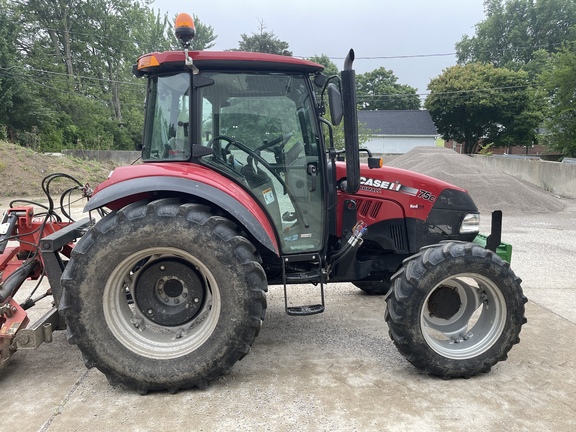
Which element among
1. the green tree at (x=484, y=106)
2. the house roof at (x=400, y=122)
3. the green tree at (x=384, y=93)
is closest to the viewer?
the green tree at (x=484, y=106)

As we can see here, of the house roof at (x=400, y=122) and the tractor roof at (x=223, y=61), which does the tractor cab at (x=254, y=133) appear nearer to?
the tractor roof at (x=223, y=61)

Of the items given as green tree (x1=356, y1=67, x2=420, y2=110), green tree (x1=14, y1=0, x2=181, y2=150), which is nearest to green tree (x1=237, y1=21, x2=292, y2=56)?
green tree (x1=14, y1=0, x2=181, y2=150)

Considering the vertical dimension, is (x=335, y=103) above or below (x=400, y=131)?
below

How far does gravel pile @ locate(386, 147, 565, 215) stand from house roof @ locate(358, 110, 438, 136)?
2634 cm

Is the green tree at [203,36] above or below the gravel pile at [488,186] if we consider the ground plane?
above

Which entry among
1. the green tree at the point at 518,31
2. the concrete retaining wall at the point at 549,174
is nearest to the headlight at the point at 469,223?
the concrete retaining wall at the point at 549,174

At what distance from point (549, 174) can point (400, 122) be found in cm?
2904

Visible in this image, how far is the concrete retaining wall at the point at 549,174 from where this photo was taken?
1483cm

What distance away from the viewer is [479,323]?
3.25 m

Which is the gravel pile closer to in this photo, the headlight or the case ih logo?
the headlight

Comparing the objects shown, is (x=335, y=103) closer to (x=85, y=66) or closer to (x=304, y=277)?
(x=304, y=277)

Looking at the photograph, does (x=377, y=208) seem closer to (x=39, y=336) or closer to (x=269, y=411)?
(x=269, y=411)

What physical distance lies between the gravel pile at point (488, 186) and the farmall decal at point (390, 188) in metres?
9.80

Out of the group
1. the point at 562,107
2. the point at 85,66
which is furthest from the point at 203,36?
the point at 562,107
